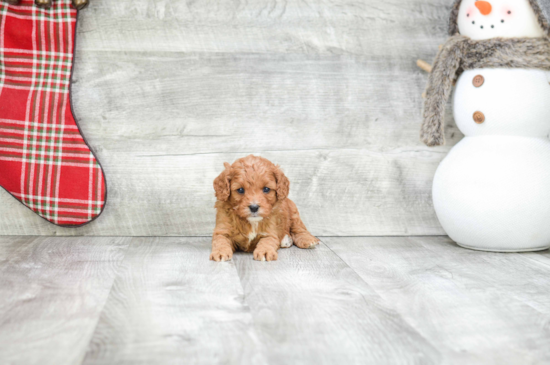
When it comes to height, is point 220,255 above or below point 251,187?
below

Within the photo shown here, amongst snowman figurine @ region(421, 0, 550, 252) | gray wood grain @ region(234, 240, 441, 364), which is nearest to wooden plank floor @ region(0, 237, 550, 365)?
gray wood grain @ region(234, 240, 441, 364)

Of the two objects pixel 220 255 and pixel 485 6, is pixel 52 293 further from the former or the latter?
pixel 485 6

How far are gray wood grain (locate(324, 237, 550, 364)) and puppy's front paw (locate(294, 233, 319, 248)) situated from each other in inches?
3.2

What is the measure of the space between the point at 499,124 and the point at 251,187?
88cm

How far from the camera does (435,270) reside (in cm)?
156

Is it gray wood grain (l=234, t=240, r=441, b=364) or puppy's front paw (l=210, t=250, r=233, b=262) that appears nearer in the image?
gray wood grain (l=234, t=240, r=441, b=364)

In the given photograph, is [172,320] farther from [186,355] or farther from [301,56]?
[301,56]

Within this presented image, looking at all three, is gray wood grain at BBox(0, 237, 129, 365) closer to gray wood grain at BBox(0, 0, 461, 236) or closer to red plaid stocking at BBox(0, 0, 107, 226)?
red plaid stocking at BBox(0, 0, 107, 226)

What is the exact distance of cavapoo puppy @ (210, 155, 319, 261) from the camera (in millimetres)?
1669

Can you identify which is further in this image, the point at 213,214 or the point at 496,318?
the point at 213,214

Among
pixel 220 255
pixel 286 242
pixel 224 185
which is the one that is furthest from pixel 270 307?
pixel 286 242

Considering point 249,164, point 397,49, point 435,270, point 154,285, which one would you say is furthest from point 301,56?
point 154,285

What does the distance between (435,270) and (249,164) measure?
0.67 metres

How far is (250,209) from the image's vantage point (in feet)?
5.45
